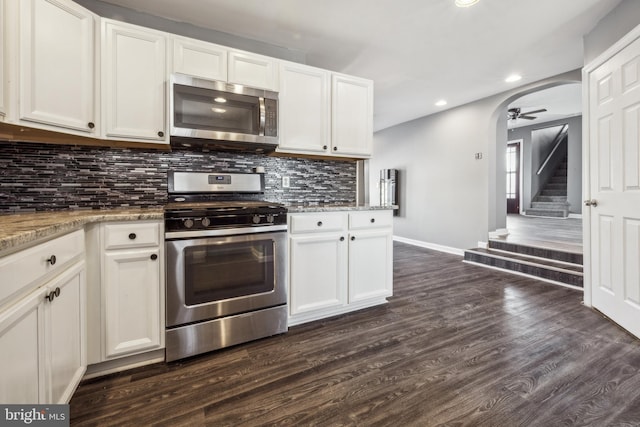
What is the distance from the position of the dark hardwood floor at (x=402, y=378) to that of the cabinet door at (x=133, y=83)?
154 cm

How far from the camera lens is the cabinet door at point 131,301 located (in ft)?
5.38

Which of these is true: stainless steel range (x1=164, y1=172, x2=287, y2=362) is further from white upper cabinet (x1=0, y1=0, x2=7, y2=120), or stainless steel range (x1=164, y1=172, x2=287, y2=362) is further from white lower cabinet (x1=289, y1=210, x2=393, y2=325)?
white upper cabinet (x1=0, y1=0, x2=7, y2=120)

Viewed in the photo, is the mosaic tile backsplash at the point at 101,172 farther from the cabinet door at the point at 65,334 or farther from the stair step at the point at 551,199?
the stair step at the point at 551,199

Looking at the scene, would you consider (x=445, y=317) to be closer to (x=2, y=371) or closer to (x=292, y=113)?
(x=292, y=113)

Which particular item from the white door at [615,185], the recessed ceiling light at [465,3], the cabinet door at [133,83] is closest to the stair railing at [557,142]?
the white door at [615,185]

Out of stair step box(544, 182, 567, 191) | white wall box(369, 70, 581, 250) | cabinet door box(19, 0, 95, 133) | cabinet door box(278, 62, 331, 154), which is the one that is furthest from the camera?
stair step box(544, 182, 567, 191)

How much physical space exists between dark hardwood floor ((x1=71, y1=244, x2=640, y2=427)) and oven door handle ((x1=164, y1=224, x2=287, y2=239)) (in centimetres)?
79

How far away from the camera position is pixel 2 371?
2.83 ft

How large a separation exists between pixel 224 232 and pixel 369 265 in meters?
1.29

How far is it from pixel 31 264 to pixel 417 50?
131 inches

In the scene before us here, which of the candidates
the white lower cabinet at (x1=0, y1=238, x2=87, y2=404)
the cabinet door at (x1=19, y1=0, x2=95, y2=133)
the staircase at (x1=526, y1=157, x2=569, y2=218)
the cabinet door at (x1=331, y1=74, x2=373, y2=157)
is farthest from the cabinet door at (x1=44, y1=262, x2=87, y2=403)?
the staircase at (x1=526, y1=157, x2=569, y2=218)

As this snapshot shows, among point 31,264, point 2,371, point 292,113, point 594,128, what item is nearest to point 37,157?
point 31,264

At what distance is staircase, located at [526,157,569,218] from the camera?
7.69 meters

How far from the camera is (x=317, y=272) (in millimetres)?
2301
